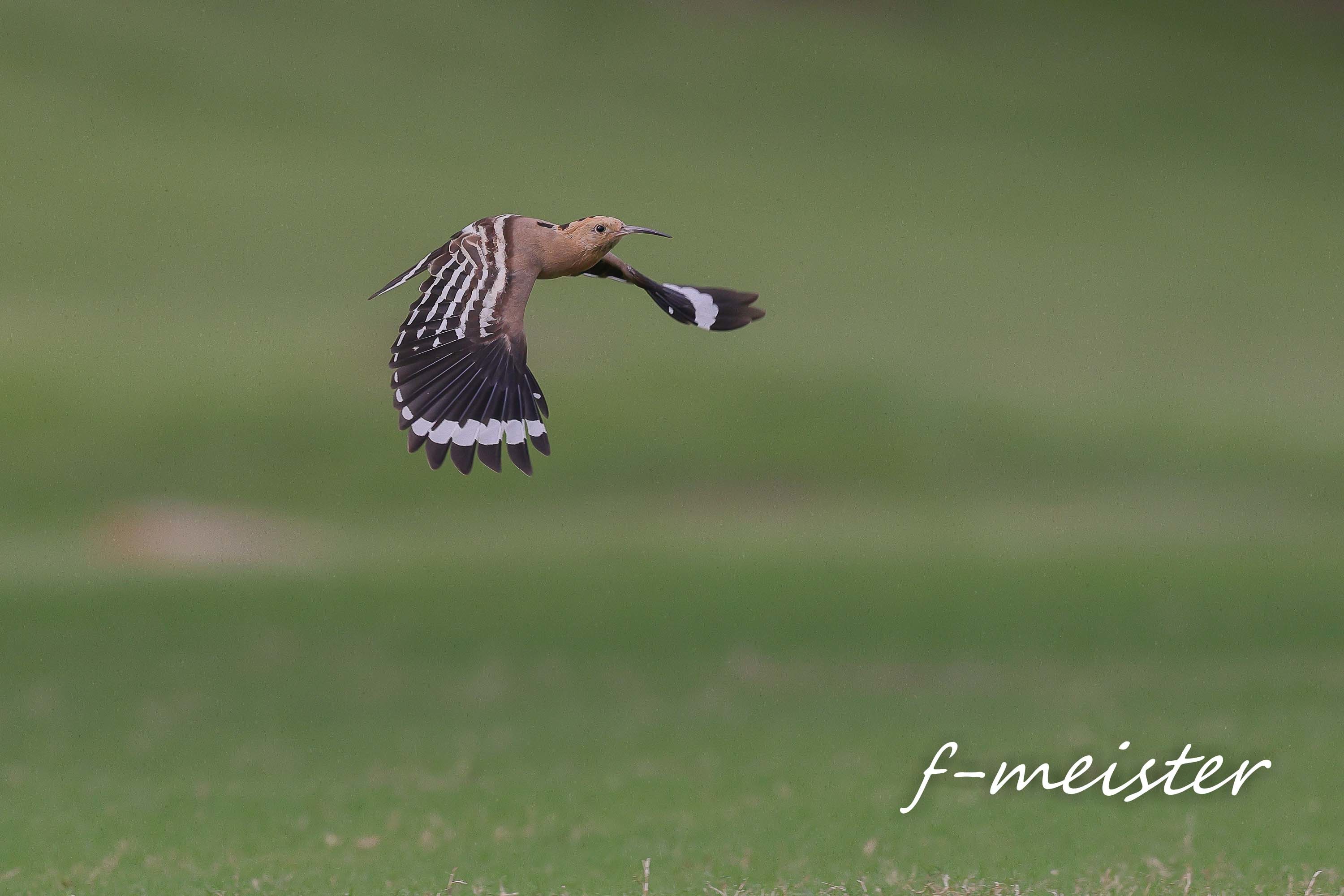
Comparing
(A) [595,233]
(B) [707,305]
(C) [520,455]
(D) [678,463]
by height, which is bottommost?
(C) [520,455]

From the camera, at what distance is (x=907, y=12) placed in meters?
48.8

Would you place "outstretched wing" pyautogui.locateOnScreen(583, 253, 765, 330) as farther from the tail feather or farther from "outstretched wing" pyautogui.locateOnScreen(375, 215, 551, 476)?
"outstretched wing" pyautogui.locateOnScreen(375, 215, 551, 476)

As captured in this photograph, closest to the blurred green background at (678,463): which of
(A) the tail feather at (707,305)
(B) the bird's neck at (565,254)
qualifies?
(A) the tail feather at (707,305)

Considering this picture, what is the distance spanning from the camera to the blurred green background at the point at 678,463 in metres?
11.9

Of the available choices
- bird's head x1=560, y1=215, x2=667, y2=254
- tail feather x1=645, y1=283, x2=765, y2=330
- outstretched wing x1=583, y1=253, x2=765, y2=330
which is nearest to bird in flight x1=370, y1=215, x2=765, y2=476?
bird's head x1=560, y1=215, x2=667, y2=254

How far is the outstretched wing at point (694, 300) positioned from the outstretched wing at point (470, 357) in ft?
1.47

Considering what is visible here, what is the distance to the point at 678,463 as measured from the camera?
1008 inches

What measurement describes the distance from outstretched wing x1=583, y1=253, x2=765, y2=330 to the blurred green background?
12.8 ft

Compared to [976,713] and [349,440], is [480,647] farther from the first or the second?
[349,440]

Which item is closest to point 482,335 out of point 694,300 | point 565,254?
point 565,254

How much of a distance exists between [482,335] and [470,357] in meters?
0.09

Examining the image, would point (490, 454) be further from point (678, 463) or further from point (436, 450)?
point (678, 463)

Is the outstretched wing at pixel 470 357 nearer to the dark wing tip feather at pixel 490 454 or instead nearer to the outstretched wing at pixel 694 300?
the dark wing tip feather at pixel 490 454

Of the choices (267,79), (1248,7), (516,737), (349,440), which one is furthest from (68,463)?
(1248,7)
